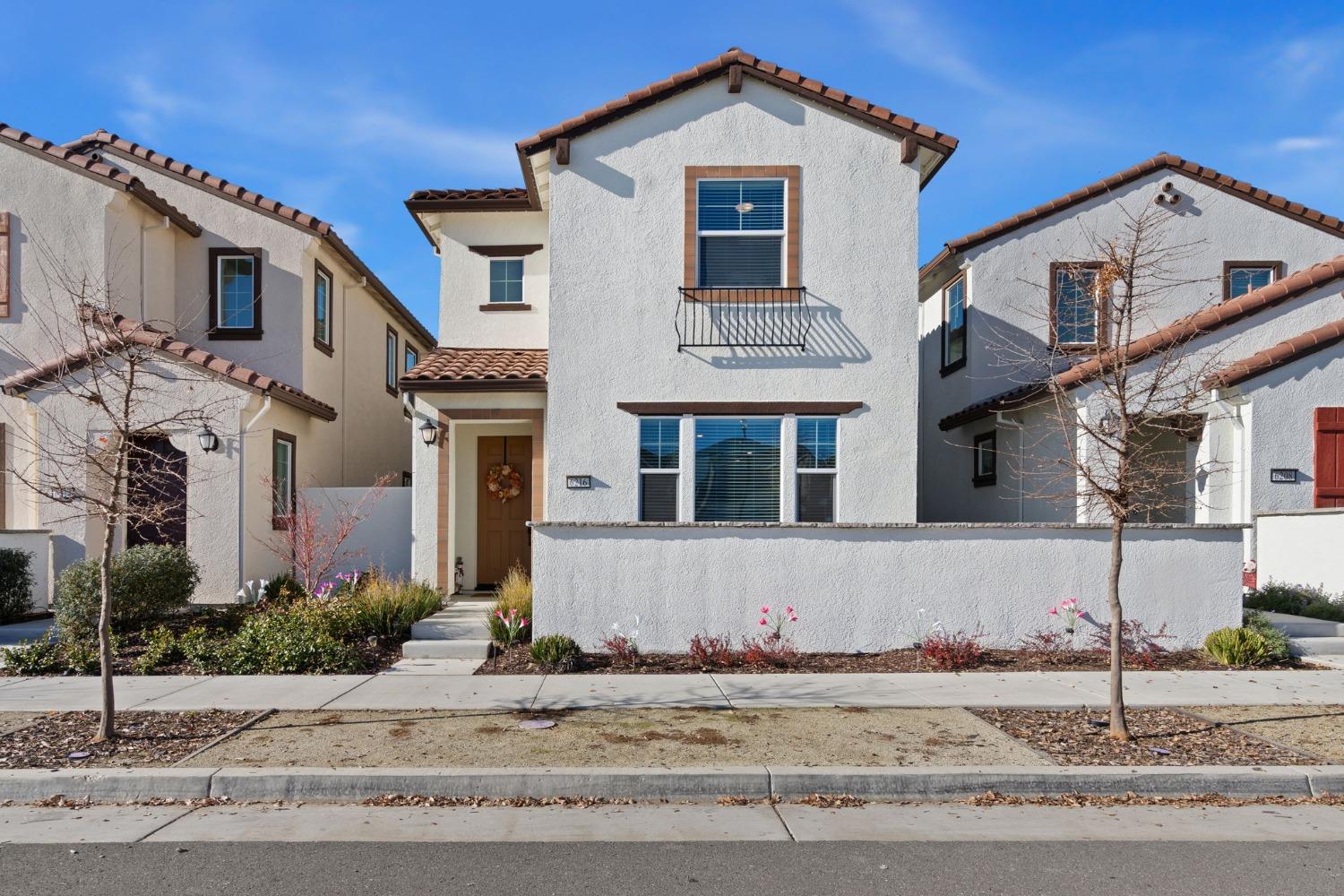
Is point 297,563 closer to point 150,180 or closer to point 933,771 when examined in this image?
point 150,180

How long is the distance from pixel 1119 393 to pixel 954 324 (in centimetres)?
1003

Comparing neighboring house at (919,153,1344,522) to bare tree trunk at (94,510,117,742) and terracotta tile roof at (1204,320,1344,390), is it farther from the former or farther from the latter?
bare tree trunk at (94,510,117,742)

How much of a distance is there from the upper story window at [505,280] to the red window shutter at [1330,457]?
11536 mm

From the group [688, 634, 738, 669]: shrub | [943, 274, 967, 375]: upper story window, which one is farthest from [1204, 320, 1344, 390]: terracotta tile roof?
[688, 634, 738, 669]: shrub

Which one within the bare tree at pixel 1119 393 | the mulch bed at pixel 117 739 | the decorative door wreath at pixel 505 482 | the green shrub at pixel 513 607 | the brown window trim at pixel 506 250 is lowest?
the mulch bed at pixel 117 739

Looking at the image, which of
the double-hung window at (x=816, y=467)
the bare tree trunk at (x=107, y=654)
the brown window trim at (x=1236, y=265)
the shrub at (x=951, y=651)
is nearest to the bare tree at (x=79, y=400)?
the bare tree trunk at (x=107, y=654)

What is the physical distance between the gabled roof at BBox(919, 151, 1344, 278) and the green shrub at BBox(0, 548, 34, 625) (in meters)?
14.9

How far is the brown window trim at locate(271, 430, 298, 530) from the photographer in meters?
13.6

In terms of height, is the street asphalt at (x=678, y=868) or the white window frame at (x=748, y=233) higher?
the white window frame at (x=748, y=233)

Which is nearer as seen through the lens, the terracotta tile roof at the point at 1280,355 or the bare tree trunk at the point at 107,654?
the bare tree trunk at the point at 107,654

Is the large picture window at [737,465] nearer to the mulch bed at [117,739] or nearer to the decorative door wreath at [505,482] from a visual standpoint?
the decorative door wreath at [505,482]

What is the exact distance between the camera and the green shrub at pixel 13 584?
38.6 ft

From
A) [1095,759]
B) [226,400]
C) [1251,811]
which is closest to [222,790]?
[1095,759]

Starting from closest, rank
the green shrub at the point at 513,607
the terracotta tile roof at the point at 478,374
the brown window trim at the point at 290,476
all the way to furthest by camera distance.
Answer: the green shrub at the point at 513,607
the terracotta tile roof at the point at 478,374
the brown window trim at the point at 290,476
